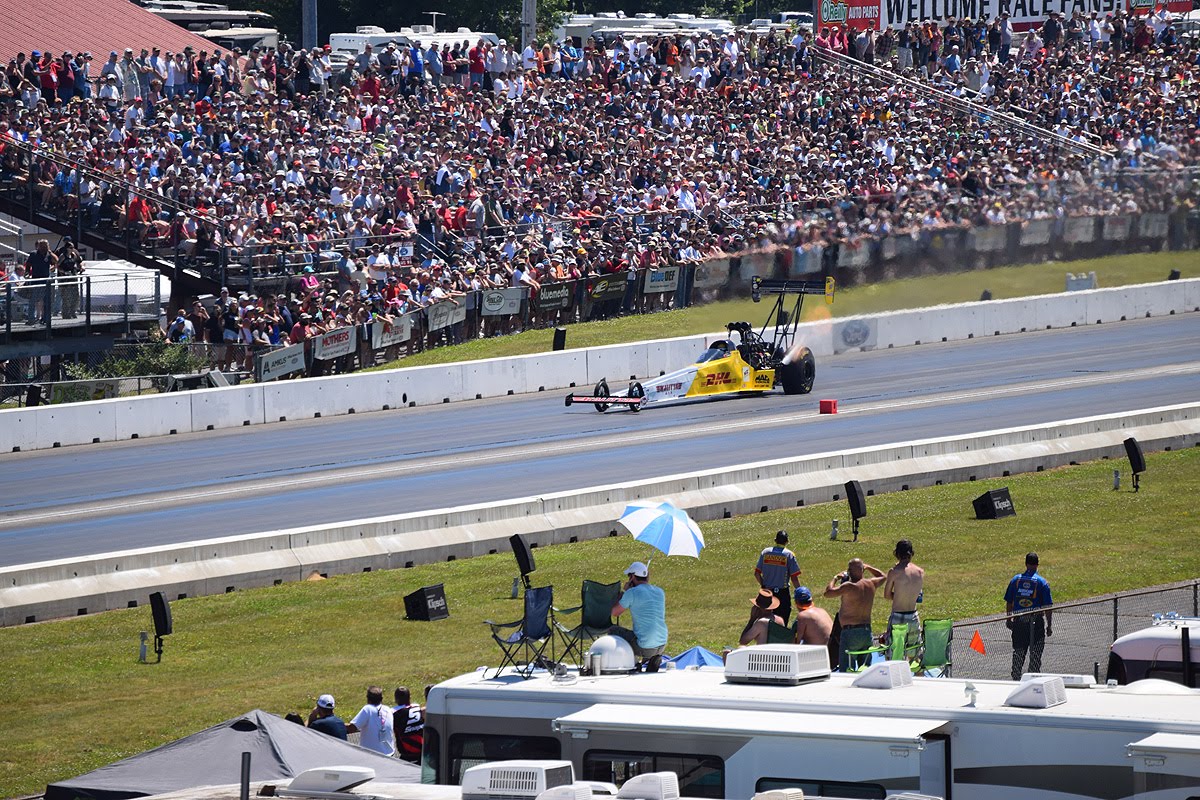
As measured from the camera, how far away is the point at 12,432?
31062mm

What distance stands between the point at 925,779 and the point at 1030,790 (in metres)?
0.51

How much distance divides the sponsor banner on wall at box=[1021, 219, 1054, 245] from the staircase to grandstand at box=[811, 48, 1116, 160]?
4.34 metres

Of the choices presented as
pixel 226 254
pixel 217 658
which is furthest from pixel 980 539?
pixel 226 254

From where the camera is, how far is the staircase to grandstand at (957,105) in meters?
51.6

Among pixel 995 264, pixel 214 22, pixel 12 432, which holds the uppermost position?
pixel 214 22

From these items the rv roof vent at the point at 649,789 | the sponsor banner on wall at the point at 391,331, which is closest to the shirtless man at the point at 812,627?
the rv roof vent at the point at 649,789

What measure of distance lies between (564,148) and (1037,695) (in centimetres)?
3895

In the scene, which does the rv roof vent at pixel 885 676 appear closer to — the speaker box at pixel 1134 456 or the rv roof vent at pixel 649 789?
the rv roof vent at pixel 649 789

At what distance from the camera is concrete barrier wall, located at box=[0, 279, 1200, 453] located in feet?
106

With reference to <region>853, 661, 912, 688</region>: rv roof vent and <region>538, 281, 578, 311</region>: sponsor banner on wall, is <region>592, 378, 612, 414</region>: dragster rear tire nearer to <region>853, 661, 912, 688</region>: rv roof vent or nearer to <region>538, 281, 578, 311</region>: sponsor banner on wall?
<region>538, 281, 578, 311</region>: sponsor banner on wall

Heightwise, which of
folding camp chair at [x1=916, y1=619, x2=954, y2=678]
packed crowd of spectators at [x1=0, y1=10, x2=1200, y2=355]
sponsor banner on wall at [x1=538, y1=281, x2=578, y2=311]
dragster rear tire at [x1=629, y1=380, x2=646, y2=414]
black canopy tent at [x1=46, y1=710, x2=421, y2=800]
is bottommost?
black canopy tent at [x1=46, y1=710, x2=421, y2=800]

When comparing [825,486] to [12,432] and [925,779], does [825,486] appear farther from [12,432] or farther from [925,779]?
[925,779]

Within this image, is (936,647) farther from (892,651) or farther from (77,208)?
(77,208)

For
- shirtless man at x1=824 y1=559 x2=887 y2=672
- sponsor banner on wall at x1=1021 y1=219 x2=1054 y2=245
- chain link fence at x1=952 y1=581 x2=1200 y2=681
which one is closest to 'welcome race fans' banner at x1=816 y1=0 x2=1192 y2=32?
sponsor banner on wall at x1=1021 y1=219 x2=1054 y2=245
